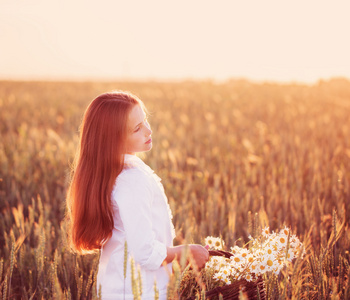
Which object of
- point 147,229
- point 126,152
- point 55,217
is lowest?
point 55,217

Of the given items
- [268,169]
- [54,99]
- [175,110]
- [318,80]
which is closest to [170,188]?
[268,169]

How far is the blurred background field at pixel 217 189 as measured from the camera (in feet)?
6.71

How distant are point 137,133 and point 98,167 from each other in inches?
7.9

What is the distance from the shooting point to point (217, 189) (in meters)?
3.49

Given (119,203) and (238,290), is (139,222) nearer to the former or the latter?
(119,203)

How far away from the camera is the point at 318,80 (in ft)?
52.6

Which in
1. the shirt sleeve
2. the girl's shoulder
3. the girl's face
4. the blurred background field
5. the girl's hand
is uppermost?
the girl's face

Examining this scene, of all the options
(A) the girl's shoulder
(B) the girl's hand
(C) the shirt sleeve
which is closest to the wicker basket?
(B) the girl's hand

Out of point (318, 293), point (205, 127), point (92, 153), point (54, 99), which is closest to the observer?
point (92, 153)

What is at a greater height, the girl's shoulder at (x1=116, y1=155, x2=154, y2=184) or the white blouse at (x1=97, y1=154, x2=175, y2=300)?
the girl's shoulder at (x1=116, y1=155, x2=154, y2=184)

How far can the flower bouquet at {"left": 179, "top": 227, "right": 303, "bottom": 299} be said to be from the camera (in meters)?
1.61

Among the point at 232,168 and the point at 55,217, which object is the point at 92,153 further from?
the point at 232,168

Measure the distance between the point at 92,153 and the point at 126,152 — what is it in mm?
128

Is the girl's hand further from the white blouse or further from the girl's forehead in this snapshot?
the girl's forehead
